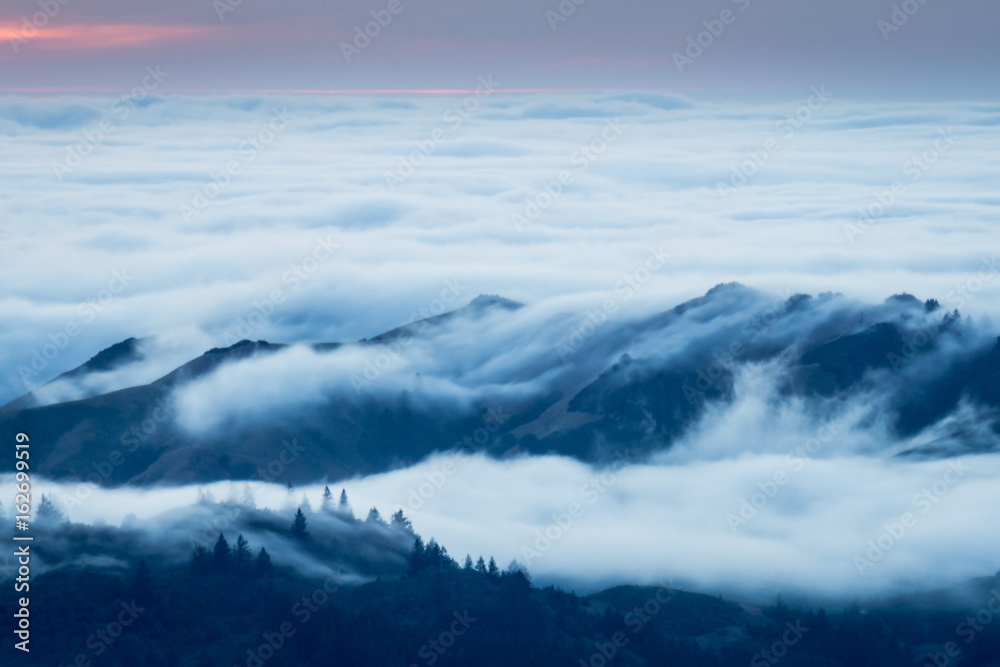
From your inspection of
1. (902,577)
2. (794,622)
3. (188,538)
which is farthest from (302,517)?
(902,577)

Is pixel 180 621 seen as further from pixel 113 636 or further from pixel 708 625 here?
pixel 708 625

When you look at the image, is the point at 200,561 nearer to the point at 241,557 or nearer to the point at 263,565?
→ the point at 241,557

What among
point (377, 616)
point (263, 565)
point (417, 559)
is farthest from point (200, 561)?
point (417, 559)

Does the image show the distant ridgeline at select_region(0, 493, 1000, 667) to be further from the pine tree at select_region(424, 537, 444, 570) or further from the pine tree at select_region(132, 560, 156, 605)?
the pine tree at select_region(424, 537, 444, 570)

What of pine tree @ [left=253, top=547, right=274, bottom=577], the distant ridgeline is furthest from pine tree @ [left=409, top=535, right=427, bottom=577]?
pine tree @ [left=253, top=547, right=274, bottom=577]

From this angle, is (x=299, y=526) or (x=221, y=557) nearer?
(x=221, y=557)
